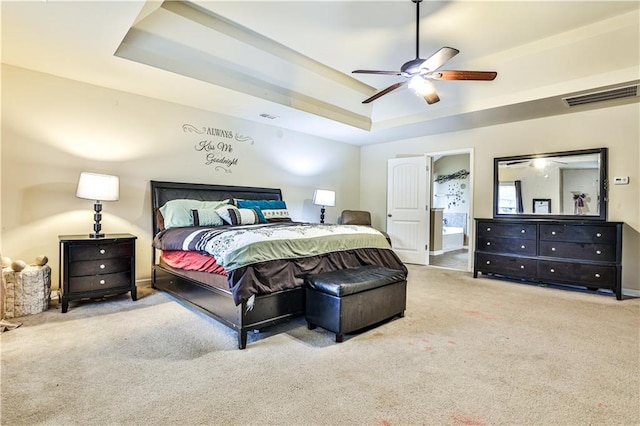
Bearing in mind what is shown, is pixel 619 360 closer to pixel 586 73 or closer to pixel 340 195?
pixel 586 73

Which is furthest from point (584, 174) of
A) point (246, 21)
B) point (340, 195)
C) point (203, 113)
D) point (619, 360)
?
point (203, 113)

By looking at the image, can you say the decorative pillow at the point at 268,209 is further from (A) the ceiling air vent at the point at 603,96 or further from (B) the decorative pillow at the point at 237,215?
(A) the ceiling air vent at the point at 603,96

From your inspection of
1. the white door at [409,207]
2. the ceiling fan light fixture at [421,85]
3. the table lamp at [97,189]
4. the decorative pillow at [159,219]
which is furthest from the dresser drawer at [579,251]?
the table lamp at [97,189]

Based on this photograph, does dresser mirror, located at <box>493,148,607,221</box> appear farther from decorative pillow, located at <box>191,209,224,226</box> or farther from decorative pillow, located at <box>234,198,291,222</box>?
decorative pillow, located at <box>191,209,224,226</box>

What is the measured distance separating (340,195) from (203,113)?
321 cm

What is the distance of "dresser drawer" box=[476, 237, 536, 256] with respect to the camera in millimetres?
4414

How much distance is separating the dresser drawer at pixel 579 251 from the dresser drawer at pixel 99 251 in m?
5.22

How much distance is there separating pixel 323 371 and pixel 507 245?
12.4ft

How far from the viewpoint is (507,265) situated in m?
4.60

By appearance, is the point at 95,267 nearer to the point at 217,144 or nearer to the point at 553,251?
the point at 217,144

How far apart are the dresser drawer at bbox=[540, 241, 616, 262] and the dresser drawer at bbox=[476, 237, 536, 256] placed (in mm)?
139

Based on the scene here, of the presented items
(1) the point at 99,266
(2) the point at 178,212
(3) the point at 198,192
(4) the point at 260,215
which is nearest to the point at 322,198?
(4) the point at 260,215

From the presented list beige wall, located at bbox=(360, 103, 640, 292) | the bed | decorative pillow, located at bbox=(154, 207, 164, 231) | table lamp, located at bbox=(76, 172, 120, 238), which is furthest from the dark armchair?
table lamp, located at bbox=(76, 172, 120, 238)

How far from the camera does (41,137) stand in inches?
133
